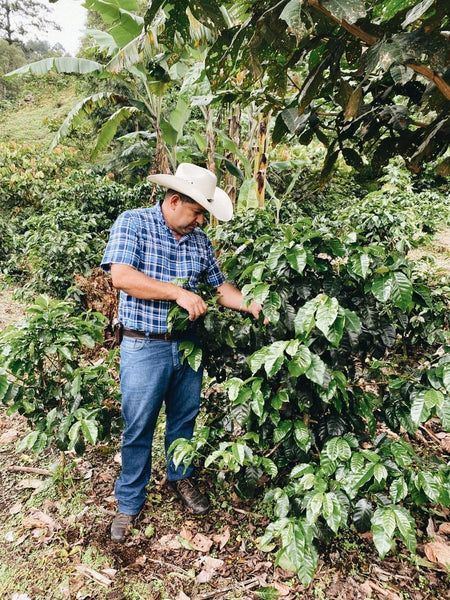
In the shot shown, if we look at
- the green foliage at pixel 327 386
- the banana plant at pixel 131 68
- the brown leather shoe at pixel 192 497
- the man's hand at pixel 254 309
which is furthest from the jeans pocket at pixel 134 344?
the banana plant at pixel 131 68

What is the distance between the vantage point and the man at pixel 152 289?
1988 millimetres

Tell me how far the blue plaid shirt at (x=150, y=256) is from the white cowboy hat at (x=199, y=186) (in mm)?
194

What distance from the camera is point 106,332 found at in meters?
4.88

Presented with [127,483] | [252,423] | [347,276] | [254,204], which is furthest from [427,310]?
[254,204]

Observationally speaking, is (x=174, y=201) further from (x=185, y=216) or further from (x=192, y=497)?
(x=192, y=497)

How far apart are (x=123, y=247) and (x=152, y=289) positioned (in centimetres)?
Answer: 26

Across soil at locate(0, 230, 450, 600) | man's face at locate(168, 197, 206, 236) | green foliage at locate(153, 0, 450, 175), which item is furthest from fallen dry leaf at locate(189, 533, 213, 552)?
green foliage at locate(153, 0, 450, 175)

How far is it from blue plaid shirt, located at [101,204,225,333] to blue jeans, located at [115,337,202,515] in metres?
0.13

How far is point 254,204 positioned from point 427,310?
283 cm

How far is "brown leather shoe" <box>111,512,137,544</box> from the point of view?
225 centimetres

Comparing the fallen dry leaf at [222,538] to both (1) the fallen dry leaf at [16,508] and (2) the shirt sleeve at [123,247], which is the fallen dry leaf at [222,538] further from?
(2) the shirt sleeve at [123,247]

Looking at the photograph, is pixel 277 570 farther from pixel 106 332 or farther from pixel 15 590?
pixel 106 332

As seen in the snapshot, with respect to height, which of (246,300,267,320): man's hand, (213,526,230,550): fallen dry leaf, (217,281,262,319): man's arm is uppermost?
(246,300,267,320): man's hand

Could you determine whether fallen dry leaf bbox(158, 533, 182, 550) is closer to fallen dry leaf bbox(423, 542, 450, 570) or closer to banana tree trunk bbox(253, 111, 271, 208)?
fallen dry leaf bbox(423, 542, 450, 570)
